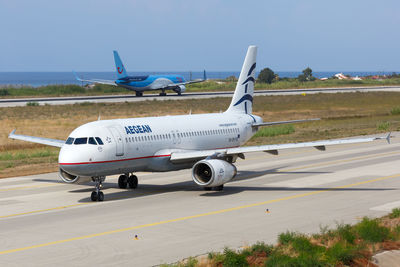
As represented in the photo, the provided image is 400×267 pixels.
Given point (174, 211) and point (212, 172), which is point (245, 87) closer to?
point (212, 172)

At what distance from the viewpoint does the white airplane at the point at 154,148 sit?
28266 mm

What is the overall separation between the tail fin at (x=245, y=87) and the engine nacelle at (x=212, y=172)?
9.34m

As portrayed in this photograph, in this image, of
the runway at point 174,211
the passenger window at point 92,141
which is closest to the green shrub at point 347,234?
the runway at point 174,211

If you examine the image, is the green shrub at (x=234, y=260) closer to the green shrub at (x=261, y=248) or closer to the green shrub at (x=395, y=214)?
the green shrub at (x=261, y=248)

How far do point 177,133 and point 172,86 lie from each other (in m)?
91.5

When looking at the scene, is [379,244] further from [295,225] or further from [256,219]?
[256,219]

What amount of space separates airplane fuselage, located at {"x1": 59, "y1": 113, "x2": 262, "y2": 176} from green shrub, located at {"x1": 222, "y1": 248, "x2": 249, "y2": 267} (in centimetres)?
1168

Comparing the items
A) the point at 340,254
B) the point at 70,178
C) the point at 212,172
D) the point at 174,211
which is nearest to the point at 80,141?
the point at 70,178

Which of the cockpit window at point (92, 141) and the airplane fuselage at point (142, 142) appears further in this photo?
the cockpit window at point (92, 141)

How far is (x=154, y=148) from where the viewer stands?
3122cm

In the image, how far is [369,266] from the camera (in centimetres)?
1845

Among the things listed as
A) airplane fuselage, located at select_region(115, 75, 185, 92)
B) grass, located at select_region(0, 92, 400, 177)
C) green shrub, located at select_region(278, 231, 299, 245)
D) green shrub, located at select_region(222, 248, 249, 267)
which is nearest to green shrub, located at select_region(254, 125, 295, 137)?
grass, located at select_region(0, 92, 400, 177)

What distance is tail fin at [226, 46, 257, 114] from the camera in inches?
1575

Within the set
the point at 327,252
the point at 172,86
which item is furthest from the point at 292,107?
the point at 327,252
